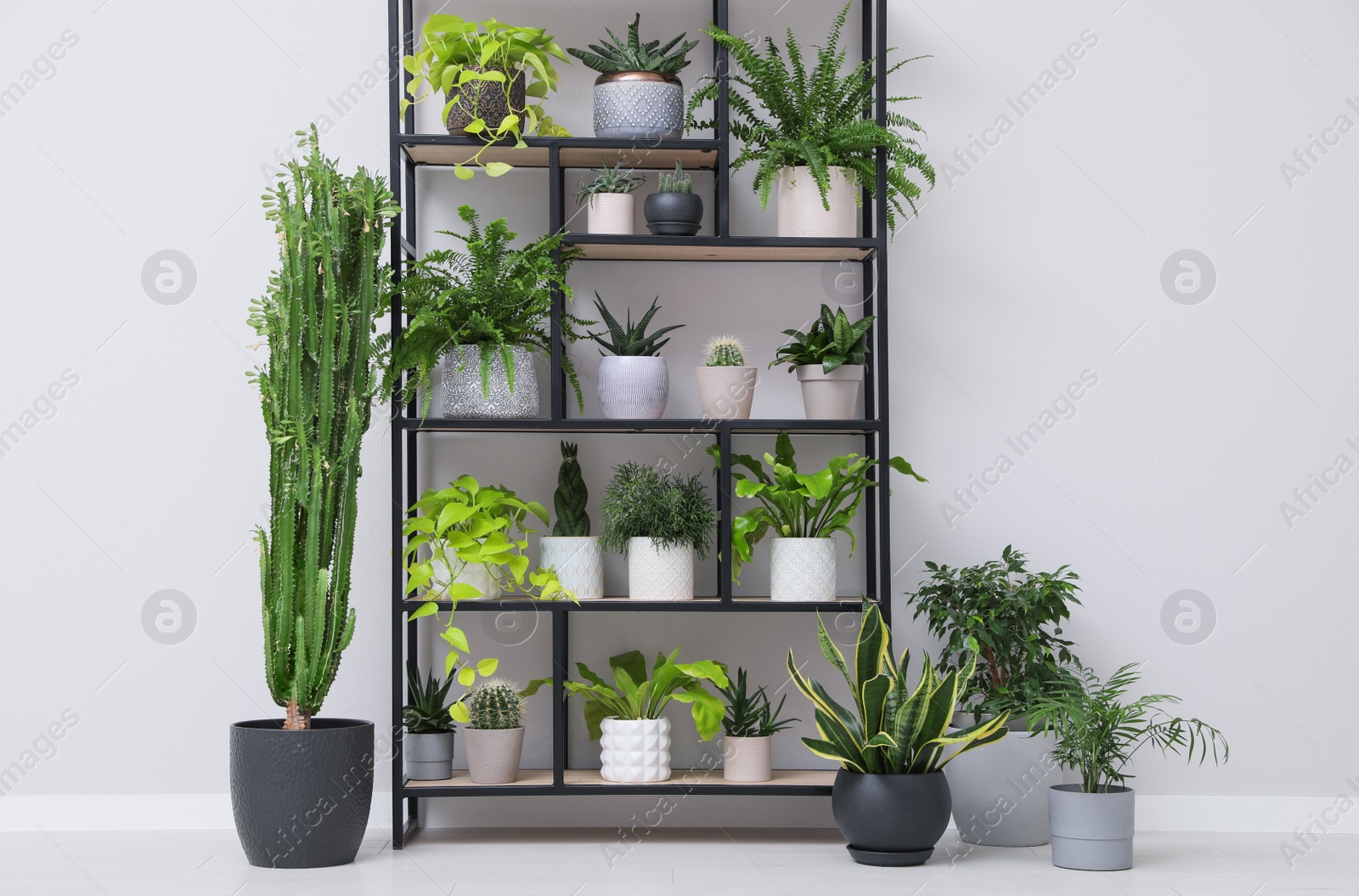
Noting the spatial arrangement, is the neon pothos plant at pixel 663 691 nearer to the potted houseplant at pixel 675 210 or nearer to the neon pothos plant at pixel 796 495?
the neon pothos plant at pixel 796 495

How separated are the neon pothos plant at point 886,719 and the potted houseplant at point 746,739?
0.18 metres

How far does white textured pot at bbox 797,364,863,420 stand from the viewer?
2645 millimetres

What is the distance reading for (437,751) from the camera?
8.72 feet

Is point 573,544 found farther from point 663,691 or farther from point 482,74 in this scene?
point 482,74

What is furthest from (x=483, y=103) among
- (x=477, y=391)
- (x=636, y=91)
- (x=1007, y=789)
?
(x=1007, y=789)

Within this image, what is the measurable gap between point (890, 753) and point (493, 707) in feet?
2.94

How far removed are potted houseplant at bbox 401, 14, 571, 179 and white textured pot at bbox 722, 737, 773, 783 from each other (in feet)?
4.63

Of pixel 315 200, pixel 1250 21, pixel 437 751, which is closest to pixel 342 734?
pixel 437 751

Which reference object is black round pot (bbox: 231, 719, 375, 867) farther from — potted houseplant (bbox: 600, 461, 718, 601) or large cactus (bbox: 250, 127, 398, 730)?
potted houseplant (bbox: 600, 461, 718, 601)

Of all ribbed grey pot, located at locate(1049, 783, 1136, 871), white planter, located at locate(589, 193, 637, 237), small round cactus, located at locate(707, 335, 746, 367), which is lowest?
ribbed grey pot, located at locate(1049, 783, 1136, 871)

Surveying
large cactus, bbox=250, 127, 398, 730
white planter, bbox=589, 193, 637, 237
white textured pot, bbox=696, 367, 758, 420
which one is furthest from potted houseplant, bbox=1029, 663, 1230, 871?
large cactus, bbox=250, 127, 398, 730

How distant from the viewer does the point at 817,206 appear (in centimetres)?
266

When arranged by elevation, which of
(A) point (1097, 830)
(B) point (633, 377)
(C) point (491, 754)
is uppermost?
(B) point (633, 377)

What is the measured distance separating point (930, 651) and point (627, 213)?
134cm
